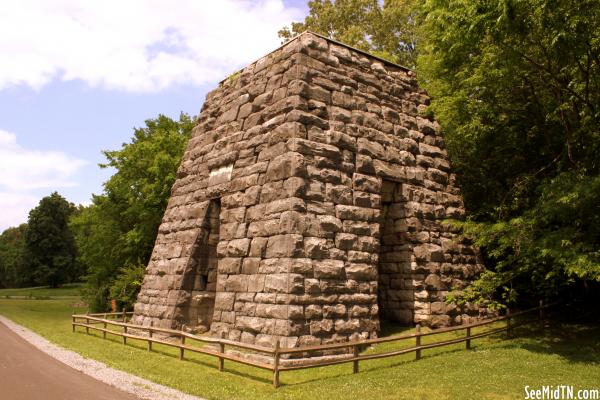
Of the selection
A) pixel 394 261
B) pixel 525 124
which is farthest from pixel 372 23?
pixel 394 261

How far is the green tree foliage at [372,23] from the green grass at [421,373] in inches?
727

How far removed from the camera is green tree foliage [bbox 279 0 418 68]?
25.0 metres

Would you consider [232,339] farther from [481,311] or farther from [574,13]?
[574,13]

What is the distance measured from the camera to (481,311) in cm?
1155

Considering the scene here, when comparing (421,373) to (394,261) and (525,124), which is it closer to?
(394,261)

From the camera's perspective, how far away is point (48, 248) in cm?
5331

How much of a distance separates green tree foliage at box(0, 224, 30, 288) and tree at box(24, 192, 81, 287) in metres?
2.01

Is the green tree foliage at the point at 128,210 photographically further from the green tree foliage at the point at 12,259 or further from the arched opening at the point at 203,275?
the green tree foliage at the point at 12,259

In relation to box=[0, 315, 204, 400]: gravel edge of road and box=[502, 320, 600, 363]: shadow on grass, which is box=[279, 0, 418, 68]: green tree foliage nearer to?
box=[502, 320, 600, 363]: shadow on grass

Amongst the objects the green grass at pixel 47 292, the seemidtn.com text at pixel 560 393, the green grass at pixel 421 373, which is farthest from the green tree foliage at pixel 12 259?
the seemidtn.com text at pixel 560 393

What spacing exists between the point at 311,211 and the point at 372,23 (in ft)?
65.3

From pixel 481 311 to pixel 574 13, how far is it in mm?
7037

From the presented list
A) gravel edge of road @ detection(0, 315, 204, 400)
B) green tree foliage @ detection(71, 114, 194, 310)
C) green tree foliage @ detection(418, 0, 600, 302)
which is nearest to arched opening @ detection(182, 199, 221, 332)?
gravel edge of road @ detection(0, 315, 204, 400)

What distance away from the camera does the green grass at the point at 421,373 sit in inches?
283
